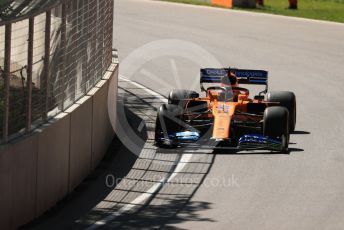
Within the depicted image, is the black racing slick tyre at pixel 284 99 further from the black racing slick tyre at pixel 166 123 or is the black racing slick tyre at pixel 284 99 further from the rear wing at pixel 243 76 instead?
the black racing slick tyre at pixel 166 123

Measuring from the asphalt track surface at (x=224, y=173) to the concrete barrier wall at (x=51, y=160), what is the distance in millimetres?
248

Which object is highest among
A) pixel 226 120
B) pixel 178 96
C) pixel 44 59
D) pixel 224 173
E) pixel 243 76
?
pixel 44 59

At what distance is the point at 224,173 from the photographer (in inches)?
634

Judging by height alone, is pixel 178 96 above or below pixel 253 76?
below

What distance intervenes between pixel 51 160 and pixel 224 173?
304cm

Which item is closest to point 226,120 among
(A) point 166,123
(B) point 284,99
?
(A) point 166,123

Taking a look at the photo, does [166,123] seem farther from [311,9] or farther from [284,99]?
[311,9]

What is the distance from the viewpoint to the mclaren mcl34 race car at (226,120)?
17000 millimetres

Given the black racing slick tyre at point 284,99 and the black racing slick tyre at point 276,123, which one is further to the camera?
the black racing slick tyre at point 284,99

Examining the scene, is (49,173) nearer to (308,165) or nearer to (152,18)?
(308,165)

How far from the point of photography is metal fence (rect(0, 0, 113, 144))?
13203 millimetres

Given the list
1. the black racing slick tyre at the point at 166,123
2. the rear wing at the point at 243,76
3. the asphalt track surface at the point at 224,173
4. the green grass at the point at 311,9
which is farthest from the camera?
the green grass at the point at 311,9

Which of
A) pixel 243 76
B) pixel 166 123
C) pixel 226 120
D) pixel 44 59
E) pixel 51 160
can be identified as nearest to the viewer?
pixel 51 160

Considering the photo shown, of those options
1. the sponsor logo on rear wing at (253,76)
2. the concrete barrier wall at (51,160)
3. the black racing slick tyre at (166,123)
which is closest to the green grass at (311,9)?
the sponsor logo on rear wing at (253,76)
